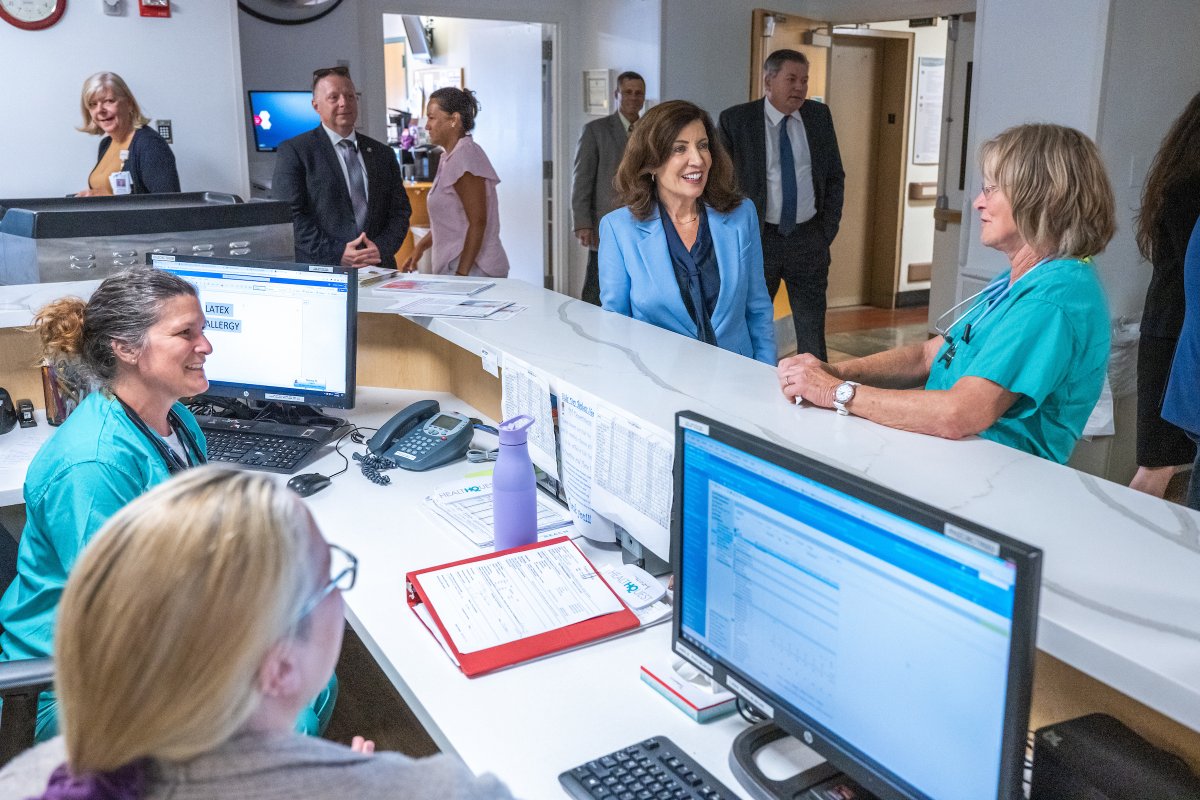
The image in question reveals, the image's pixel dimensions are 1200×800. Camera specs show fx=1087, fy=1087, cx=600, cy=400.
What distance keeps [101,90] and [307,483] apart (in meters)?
3.07

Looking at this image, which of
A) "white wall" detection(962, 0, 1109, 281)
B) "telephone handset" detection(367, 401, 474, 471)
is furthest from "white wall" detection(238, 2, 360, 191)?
"telephone handset" detection(367, 401, 474, 471)

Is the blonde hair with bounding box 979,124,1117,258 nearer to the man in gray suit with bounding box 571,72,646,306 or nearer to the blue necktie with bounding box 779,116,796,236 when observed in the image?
the blue necktie with bounding box 779,116,796,236

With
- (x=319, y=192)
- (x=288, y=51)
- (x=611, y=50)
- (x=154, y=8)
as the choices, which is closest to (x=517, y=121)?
(x=611, y=50)

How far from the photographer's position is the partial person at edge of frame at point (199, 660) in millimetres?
749

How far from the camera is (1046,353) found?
1.69m

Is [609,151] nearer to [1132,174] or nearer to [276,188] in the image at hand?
[276,188]

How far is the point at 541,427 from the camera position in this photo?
6.57 feet

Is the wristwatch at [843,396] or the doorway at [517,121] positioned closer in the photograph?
the wristwatch at [843,396]

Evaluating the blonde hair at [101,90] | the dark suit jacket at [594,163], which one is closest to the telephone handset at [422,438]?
the blonde hair at [101,90]

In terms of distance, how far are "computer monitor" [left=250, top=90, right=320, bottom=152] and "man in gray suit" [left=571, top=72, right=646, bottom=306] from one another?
153 centimetres

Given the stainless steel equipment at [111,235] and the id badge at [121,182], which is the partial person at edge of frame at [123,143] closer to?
the id badge at [121,182]

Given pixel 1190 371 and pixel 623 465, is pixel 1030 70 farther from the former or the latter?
pixel 623 465

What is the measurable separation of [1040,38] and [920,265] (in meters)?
3.47

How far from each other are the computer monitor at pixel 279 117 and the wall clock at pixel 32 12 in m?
1.29
